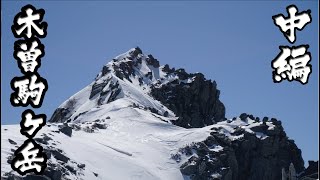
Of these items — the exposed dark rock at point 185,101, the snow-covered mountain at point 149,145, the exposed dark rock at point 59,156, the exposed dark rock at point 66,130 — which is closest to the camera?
the exposed dark rock at point 59,156

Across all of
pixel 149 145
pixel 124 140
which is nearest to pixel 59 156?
pixel 124 140

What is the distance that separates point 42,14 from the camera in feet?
97.9

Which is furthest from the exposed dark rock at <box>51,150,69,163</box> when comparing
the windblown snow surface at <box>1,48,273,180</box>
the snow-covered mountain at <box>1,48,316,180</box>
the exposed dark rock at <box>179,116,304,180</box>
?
the exposed dark rock at <box>179,116,304,180</box>

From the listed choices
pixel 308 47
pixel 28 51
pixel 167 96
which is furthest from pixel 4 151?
pixel 167 96

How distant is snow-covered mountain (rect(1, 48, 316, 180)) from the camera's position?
4552 inches

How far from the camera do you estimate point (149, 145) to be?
142 m

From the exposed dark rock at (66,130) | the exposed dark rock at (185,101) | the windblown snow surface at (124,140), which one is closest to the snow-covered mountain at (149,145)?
the windblown snow surface at (124,140)

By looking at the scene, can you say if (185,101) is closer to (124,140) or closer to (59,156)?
Result: (124,140)

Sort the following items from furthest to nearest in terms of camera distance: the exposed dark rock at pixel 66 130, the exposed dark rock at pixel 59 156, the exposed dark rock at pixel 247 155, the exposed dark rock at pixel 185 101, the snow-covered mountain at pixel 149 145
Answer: the exposed dark rock at pixel 185 101 → the exposed dark rock at pixel 247 155 → the exposed dark rock at pixel 66 130 → the snow-covered mountain at pixel 149 145 → the exposed dark rock at pixel 59 156

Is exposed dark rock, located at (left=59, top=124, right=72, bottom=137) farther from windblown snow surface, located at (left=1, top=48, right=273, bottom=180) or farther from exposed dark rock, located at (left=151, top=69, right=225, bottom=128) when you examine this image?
exposed dark rock, located at (left=151, top=69, right=225, bottom=128)

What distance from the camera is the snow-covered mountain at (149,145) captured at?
379 ft

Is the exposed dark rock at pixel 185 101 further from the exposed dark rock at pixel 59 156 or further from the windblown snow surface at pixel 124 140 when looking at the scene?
the exposed dark rock at pixel 59 156

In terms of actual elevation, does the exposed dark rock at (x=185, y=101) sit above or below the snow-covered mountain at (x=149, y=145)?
above

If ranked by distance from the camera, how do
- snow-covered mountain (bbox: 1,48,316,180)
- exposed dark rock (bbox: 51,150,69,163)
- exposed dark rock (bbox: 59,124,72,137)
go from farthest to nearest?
exposed dark rock (bbox: 59,124,72,137) → snow-covered mountain (bbox: 1,48,316,180) → exposed dark rock (bbox: 51,150,69,163)
